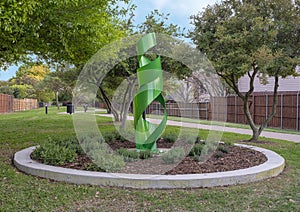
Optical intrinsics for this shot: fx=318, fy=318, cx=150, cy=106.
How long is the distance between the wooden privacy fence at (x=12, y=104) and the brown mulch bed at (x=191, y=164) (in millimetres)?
31449

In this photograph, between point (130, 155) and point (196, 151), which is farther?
point (196, 151)

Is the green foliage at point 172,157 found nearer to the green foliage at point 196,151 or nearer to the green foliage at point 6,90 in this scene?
the green foliage at point 196,151

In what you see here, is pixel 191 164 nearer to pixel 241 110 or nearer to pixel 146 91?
pixel 146 91

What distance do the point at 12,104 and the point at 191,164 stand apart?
127 feet

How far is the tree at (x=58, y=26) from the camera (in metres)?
6.12

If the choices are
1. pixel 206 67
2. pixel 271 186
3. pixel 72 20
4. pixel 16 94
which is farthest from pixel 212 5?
pixel 16 94

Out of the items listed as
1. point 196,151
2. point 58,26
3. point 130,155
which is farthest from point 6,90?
point 196,151

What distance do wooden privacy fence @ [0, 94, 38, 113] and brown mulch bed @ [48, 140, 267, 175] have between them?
31.4 meters

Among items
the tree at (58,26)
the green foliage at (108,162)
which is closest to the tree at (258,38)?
the tree at (58,26)

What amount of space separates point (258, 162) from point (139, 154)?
263cm

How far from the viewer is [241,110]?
2258 cm

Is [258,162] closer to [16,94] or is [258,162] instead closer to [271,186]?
[271,186]

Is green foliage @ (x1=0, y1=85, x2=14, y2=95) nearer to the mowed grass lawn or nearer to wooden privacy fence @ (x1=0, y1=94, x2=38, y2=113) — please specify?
wooden privacy fence @ (x1=0, y1=94, x2=38, y2=113)

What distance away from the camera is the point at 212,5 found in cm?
1134
